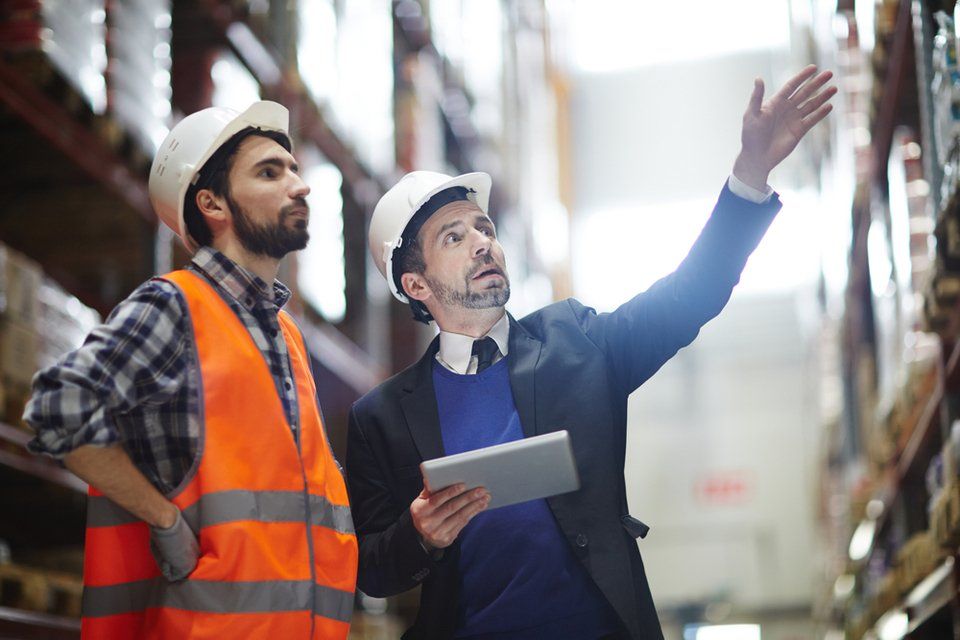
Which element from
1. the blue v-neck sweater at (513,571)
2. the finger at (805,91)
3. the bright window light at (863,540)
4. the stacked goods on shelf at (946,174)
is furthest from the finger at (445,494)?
the bright window light at (863,540)

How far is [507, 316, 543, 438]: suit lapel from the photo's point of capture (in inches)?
134

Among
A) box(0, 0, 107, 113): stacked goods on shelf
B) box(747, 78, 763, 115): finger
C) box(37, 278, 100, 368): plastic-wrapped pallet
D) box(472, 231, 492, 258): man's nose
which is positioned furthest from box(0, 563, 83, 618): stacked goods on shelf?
box(747, 78, 763, 115): finger

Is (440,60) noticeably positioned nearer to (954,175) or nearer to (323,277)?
(323,277)

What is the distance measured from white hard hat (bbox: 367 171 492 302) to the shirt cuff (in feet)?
2.42

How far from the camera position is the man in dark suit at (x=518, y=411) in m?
3.22

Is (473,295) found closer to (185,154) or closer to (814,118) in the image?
(185,154)

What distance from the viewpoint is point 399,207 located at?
375cm

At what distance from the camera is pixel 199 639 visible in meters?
2.98

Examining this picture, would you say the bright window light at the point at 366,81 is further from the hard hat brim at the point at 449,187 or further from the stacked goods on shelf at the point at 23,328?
the hard hat brim at the point at 449,187

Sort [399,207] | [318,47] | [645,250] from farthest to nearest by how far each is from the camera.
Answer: [645,250], [318,47], [399,207]

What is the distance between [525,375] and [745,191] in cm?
72

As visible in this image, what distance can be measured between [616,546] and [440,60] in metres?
13.0

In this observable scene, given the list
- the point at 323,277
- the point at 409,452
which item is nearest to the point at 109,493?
the point at 409,452

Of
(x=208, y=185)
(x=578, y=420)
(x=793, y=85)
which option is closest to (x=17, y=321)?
(x=208, y=185)
